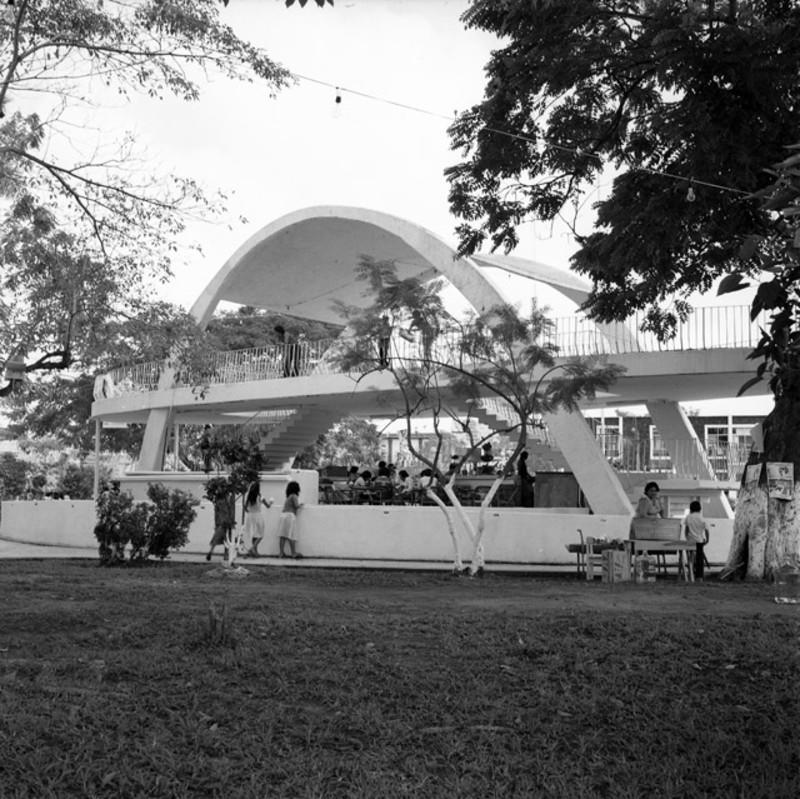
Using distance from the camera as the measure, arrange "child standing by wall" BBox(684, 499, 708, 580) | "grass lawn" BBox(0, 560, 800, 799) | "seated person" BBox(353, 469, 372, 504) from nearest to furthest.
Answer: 1. "grass lawn" BBox(0, 560, 800, 799)
2. "child standing by wall" BBox(684, 499, 708, 580)
3. "seated person" BBox(353, 469, 372, 504)

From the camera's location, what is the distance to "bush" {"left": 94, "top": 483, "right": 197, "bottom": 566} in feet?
53.2

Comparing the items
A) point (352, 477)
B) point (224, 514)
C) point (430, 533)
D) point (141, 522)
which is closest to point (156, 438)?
point (352, 477)

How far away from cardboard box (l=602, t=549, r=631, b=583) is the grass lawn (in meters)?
4.53

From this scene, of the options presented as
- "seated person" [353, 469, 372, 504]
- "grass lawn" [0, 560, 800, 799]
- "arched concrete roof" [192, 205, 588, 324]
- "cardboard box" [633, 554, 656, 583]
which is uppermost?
"arched concrete roof" [192, 205, 588, 324]

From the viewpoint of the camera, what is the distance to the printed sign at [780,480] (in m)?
13.1

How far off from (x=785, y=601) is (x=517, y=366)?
24.8ft

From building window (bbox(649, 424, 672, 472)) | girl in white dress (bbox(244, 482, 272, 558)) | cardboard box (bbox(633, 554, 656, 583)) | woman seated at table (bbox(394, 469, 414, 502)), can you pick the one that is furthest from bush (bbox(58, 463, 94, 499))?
cardboard box (bbox(633, 554, 656, 583))

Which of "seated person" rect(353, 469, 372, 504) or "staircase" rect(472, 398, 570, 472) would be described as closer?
"seated person" rect(353, 469, 372, 504)

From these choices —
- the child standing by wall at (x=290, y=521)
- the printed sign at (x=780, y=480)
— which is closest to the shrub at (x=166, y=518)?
the child standing by wall at (x=290, y=521)

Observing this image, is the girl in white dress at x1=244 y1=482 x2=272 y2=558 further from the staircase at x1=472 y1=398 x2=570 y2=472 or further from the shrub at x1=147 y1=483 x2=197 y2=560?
the staircase at x1=472 y1=398 x2=570 y2=472

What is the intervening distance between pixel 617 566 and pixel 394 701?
359 inches

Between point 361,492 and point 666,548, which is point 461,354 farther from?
point 361,492

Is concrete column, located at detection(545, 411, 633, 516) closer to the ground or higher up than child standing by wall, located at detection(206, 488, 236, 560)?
higher up

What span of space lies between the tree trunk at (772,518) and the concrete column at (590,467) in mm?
6356
